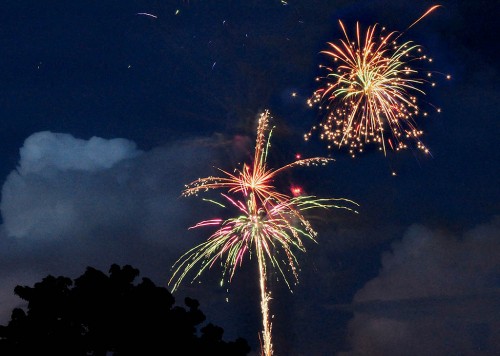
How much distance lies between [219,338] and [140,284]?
458 cm

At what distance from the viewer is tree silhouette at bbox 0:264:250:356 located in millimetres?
37500

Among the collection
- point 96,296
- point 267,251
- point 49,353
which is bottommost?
point 49,353

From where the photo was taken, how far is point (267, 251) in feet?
150

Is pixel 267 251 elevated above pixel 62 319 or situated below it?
above

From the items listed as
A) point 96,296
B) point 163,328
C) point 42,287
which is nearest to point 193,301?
point 163,328

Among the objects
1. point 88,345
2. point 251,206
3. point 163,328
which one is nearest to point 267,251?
point 251,206

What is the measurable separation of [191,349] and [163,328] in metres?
1.64

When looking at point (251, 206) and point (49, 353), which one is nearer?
point (49, 353)

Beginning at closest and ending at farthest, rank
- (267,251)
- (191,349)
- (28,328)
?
(28,328)
(191,349)
(267,251)

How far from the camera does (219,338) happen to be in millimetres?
40938

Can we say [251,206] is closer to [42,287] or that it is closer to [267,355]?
[267,355]

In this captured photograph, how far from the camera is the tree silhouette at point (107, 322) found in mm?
37500

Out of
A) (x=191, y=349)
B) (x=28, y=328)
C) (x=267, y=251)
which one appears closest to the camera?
(x=28, y=328)

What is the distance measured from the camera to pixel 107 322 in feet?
129
